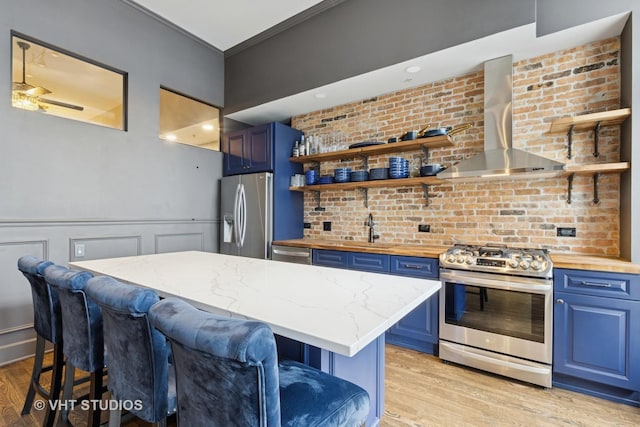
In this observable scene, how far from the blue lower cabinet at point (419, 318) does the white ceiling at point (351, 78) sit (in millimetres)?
1867

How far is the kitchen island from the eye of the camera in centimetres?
100

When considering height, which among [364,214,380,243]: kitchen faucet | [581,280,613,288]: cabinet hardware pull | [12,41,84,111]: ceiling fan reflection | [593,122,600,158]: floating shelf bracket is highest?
[12,41,84,111]: ceiling fan reflection

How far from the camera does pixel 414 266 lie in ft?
9.39

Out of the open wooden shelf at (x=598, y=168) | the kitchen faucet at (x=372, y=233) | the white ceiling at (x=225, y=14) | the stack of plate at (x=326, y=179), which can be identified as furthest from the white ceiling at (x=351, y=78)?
the kitchen faucet at (x=372, y=233)

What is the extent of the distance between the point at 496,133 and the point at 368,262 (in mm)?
1700

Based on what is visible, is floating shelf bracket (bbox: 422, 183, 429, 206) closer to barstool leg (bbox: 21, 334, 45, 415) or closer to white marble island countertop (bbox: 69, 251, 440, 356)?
white marble island countertop (bbox: 69, 251, 440, 356)

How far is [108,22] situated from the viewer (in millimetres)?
3260

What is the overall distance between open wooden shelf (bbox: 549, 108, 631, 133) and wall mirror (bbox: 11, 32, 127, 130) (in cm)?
421

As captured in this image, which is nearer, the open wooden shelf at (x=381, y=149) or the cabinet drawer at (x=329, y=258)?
the open wooden shelf at (x=381, y=149)

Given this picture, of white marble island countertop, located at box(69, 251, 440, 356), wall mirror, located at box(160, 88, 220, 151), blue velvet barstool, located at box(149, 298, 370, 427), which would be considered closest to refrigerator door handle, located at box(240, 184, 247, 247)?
wall mirror, located at box(160, 88, 220, 151)

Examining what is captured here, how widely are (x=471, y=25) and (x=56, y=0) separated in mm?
3762

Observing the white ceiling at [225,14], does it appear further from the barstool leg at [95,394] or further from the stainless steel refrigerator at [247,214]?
the barstool leg at [95,394]

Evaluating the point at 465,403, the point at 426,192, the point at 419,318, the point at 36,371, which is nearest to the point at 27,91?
the point at 36,371

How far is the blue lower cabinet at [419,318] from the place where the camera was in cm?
278
